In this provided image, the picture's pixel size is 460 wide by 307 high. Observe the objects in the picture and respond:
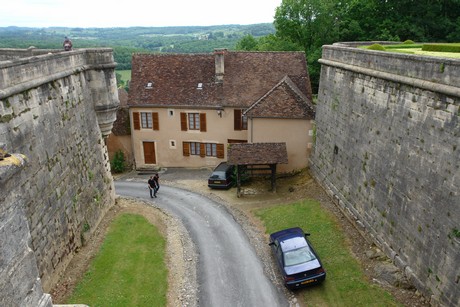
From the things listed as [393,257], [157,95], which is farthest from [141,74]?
[393,257]

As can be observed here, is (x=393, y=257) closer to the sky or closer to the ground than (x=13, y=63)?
closer to the ground

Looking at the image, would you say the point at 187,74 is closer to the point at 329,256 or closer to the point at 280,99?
the point at 280,99

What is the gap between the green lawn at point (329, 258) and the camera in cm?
1270

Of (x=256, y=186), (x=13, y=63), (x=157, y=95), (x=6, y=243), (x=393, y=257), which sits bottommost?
(x=256, y=186)

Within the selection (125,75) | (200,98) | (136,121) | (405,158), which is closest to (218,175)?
(200,98)

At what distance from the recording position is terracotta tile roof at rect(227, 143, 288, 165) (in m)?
22.0

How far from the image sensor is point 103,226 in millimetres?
17656

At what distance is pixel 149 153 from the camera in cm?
2978

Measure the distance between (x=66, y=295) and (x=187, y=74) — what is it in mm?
19979

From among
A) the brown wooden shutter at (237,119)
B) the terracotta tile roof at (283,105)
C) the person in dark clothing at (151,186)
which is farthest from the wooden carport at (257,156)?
the person in dark clothing at (151,186)

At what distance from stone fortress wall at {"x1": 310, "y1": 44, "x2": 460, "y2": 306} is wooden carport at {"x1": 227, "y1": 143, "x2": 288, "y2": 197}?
4.33 m

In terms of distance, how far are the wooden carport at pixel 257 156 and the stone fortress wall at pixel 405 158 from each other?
14.2ft

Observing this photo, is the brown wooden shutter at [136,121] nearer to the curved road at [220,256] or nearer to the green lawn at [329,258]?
the curved road at [220,256]

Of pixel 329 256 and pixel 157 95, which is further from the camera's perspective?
pixel 157 95
